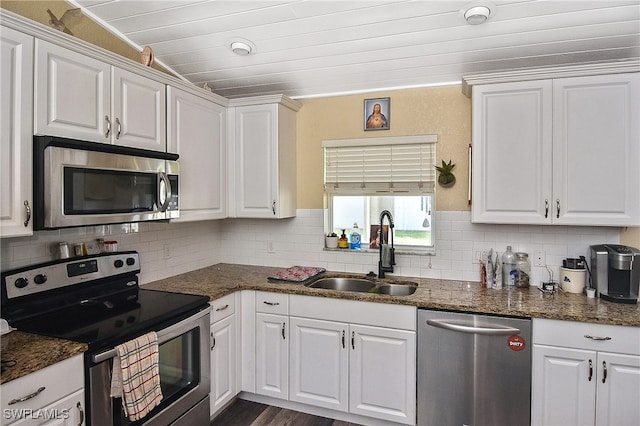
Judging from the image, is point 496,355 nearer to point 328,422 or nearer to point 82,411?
point 328,422

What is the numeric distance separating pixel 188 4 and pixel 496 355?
2.63 meters

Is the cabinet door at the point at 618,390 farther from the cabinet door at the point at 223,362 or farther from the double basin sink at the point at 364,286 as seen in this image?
the cabinet door at the point at 223,362

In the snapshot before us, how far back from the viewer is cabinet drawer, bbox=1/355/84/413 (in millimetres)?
1372

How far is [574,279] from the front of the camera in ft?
8.18

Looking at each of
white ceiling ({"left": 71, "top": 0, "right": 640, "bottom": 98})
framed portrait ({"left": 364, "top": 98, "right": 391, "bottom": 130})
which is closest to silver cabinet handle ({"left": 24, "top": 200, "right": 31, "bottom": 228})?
white ceiling ({"left": 71, "top": 0, "right": 640, "bottom": 98})

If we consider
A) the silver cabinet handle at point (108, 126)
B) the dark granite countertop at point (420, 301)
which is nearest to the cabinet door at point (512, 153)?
the dark granite countertop at point (420, 301)

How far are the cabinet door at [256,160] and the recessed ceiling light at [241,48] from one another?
0.52 meters

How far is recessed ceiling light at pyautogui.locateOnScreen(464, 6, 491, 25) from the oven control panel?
8.01ft

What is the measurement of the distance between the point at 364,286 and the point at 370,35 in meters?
1.77

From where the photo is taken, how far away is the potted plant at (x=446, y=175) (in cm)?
290

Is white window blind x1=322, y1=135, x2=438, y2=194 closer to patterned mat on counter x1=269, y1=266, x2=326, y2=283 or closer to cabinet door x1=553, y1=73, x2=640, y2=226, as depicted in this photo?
patterned mat on counter x1=269, y1=266, x2=326, y2=283

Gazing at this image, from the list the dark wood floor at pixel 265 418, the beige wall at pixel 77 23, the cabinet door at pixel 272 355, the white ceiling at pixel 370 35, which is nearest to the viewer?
the beige wall at pixel 77 23

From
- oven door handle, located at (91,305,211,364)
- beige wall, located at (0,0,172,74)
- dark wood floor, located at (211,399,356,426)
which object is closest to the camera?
oven door handle, located at (91,305,211,364)

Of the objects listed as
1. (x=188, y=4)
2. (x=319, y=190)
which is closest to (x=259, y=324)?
(x=319, y=190)
